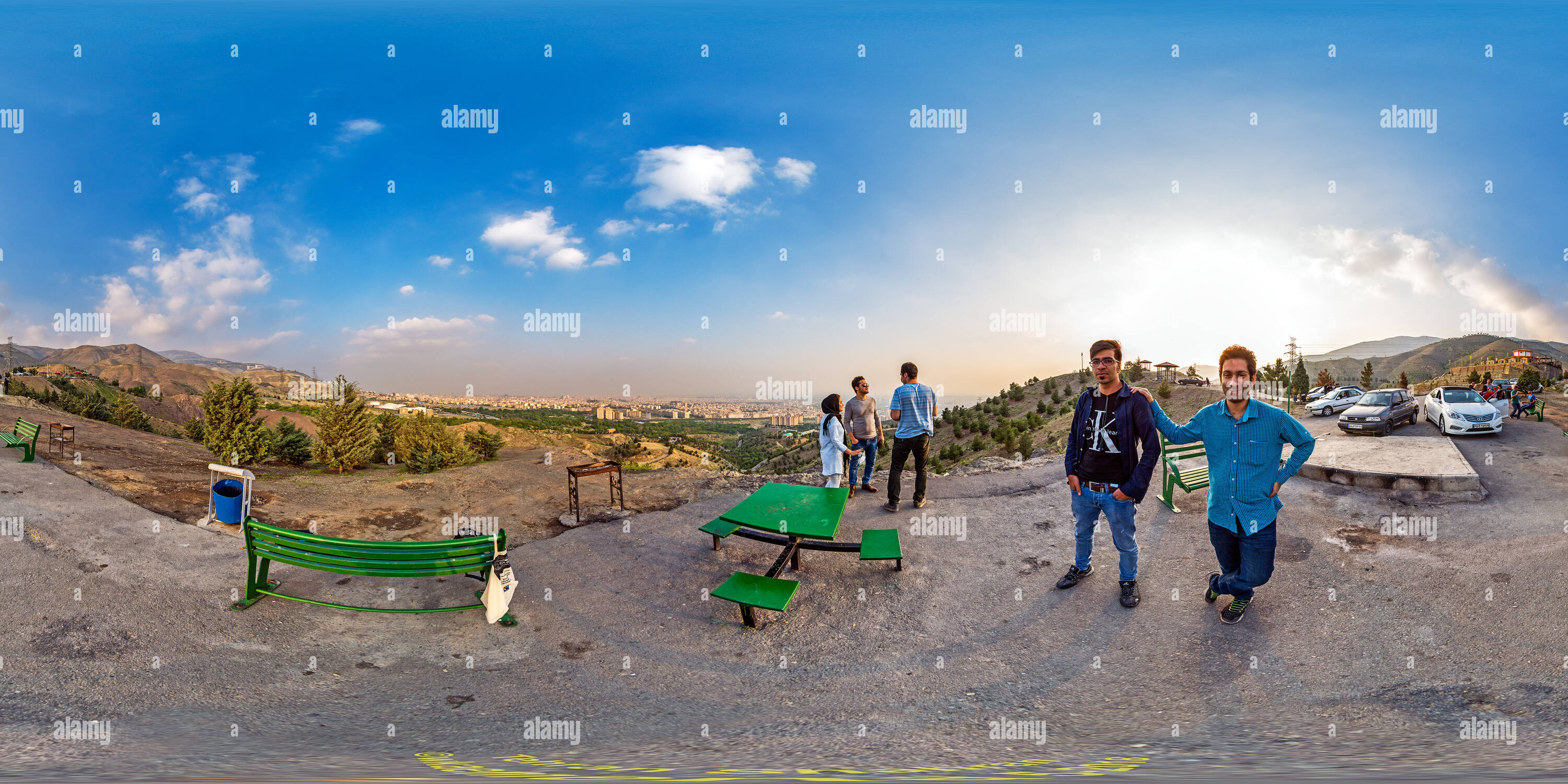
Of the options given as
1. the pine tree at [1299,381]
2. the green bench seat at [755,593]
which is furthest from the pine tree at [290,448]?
the pine tree at [1299,381]

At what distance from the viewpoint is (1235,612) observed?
4.64 metres

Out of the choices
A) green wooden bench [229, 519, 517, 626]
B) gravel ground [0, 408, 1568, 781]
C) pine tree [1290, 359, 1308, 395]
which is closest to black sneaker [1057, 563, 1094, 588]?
gravel ground [0, 408, 1568, 781]

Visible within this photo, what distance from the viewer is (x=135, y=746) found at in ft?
10.8

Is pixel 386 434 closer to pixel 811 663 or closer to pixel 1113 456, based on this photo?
pixel 811 663

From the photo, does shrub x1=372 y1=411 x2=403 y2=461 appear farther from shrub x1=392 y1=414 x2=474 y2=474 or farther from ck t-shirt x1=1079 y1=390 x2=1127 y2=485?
ck t-shirt x1=1079 y1=390 x2=1127 y2=485

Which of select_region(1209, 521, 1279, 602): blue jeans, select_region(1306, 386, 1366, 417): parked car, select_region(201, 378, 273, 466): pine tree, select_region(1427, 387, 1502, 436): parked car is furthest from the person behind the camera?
select_region(1306, 386, 1366, 417): parked car

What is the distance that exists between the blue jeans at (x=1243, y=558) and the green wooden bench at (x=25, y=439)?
1601 cm

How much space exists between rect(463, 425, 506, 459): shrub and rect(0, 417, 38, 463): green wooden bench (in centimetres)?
891

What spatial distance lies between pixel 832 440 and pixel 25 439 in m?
13.6

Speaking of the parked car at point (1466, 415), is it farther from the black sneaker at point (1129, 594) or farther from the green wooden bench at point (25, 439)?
the green wooden bench at point (25, 439)

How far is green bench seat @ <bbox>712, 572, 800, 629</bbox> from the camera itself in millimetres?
4652

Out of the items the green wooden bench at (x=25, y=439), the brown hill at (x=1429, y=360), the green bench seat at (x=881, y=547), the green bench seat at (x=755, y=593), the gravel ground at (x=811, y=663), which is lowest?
the gravel ground at (x=811, y=663)

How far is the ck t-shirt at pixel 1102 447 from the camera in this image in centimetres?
478

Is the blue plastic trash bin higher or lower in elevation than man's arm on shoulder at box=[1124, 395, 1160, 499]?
lower
